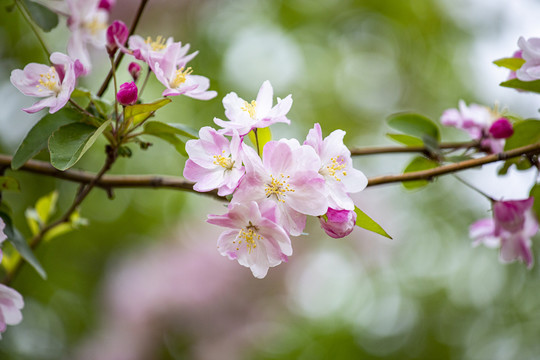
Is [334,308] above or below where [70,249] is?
below

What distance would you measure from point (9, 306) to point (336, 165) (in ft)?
1.78

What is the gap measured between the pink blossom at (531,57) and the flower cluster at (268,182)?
324 millimetres

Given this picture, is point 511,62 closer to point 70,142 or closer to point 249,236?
point 249,236

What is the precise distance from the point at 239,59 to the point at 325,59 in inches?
25.3

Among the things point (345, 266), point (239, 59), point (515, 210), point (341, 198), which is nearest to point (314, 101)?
point (239, 59)

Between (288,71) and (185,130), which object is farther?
(288,71)

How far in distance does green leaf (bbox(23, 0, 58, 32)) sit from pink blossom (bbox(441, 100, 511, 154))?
0.79 metres

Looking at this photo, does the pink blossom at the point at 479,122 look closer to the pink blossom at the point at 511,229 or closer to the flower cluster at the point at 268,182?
the pink blossom at the point at 511,229

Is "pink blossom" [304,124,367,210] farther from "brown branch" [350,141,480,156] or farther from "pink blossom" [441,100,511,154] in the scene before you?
"pink blossom" [441,100,511,154]

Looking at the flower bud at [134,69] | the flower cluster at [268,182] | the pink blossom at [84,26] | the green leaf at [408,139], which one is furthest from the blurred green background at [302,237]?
the flower cluster at [268,182]

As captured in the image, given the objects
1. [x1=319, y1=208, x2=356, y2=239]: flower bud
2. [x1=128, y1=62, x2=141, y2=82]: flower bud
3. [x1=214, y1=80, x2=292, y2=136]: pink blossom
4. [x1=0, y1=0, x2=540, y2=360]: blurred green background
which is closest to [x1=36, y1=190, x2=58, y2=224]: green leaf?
[x1=128, y1=62, x2=141, y2=82]: flower bud

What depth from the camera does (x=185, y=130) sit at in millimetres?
839

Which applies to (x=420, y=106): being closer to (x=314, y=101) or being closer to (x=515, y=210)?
Result: (x=314, y=101)

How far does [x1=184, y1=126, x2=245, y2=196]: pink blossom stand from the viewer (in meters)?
0.68
